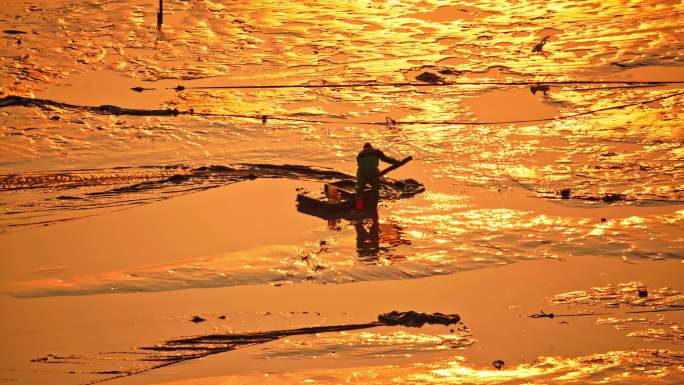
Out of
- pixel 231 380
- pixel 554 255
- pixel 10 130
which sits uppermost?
pixel 10 130

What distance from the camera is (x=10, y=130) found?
58.2 ft

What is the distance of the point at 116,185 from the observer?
15.7 meters

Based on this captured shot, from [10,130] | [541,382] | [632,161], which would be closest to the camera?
[541,382]

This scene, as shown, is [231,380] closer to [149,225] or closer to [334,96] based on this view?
[149,225]

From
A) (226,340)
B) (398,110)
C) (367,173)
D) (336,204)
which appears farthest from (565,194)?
(226,340)

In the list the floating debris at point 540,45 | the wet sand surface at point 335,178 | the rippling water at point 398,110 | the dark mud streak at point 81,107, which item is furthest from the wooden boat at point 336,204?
the floating debris at point 540,45

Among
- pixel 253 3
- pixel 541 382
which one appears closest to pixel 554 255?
pixel 541 382

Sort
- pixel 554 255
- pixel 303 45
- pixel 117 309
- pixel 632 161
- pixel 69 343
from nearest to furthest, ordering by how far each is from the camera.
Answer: pixel 69 343
pixel 117 309
pixel 554 255
pixel 632 161
pixel 303 45

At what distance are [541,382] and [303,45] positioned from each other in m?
12.7

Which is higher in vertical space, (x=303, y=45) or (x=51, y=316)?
(x=303, y=45)

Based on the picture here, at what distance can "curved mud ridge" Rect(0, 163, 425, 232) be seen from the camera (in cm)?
1484

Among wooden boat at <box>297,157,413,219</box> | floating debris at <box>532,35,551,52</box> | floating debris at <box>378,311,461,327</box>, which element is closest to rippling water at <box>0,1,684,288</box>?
floating debris at <box>532,35,551,52</box>

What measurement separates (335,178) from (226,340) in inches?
205

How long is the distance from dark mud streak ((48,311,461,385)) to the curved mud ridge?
4.05 metres
